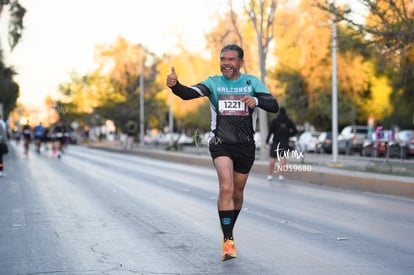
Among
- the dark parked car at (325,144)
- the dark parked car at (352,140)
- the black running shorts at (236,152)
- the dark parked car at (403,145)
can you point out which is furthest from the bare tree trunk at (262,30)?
the black running shorts at (236,152)

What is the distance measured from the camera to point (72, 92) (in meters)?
76.5

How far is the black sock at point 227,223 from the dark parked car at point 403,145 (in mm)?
27249

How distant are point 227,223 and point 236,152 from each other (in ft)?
2.28

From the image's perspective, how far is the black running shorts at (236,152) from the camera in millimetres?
7512

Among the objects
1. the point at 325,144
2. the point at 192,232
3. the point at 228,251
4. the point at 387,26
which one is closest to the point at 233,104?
the point at 228,251

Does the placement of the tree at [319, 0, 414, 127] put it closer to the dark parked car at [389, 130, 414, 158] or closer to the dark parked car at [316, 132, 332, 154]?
the dark parked car at [389, 130, 414, 158]

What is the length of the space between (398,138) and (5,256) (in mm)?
32045

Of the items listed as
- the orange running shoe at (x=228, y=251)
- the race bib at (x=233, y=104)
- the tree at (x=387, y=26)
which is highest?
the tree at (x=387, y=26)

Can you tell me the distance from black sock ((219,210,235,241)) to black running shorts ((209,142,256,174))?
0.48 meters

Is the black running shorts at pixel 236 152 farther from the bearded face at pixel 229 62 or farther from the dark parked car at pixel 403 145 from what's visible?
the dark parked car at pixel 403 145

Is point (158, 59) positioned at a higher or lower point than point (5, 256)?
higher

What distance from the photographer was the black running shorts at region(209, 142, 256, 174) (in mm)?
7512

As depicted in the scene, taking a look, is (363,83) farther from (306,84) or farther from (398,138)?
(398,138)

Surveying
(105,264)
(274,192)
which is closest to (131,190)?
(274,192)
